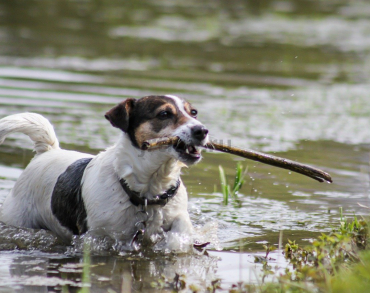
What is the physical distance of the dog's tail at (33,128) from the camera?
249 inches

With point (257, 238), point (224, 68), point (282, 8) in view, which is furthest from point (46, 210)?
point (282, 8)

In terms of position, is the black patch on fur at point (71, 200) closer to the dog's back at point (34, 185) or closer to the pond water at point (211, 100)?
the dog's back at point (34, 185)

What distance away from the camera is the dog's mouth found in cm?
536

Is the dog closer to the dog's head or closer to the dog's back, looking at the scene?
the dog's head

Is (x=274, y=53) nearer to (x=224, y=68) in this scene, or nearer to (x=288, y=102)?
(x=224, y=68)

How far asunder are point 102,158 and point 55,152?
3.04ft

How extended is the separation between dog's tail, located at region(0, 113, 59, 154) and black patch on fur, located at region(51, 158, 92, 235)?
56cm

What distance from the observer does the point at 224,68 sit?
15.8 m

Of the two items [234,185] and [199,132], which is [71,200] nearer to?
[199,132]

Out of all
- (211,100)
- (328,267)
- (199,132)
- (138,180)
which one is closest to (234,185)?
(138,180)

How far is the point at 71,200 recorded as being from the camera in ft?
19.6

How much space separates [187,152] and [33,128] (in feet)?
6.17

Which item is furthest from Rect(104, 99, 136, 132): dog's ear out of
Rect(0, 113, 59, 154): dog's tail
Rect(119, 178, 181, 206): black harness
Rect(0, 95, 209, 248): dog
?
Rect(0, 113, 59, 154): dog's tail

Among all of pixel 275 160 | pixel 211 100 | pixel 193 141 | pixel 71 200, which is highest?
pixel 211 100
